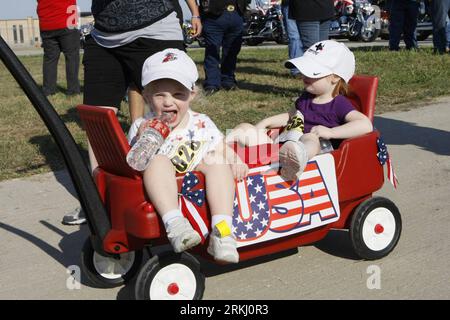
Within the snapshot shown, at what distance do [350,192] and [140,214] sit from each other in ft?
3.56

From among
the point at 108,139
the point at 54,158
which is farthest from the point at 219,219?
the point at 54,158

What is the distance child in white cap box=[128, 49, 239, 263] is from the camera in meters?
2.74

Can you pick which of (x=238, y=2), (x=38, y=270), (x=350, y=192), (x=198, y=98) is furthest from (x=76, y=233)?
(x=238, y=2)

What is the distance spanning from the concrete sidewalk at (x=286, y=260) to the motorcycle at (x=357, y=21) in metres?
13.8

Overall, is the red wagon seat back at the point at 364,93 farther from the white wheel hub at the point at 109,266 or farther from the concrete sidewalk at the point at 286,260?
the white wheel hub at the point at 109,266

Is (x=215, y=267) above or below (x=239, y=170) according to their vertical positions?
below

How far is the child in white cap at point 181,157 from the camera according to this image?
8.98 feet

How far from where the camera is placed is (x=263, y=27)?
1978 cm

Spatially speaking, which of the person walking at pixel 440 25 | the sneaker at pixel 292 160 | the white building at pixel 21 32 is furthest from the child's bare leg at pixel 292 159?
the white building at pixel 21 32

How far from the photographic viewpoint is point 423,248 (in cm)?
358

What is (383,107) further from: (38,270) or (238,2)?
(38,270)

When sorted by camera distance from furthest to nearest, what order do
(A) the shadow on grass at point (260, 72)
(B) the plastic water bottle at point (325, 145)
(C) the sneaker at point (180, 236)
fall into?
(A) the shadow on grass at point (260, 72) → (B) the plastic water bottle at point (325, 145) → (C) the sneaker at point (180, 236)

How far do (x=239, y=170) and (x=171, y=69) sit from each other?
0.52m

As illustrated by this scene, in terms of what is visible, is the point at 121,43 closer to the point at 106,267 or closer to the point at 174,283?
the point at 106,267
